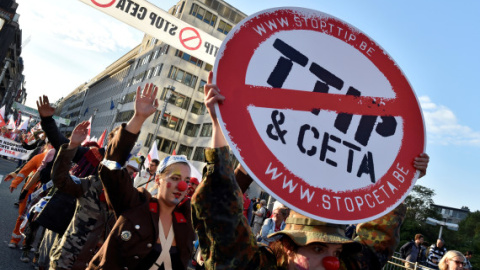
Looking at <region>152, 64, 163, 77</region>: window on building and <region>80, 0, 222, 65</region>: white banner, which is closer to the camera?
<region>80, 0, 222, 65</region>: white banner

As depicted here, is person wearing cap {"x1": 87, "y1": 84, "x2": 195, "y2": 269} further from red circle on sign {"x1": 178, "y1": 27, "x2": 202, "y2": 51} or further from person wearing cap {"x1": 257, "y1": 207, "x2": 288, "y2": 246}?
person wearing cap {"x1": 257, "y1": 207, "x2": 288, "y2": 246}

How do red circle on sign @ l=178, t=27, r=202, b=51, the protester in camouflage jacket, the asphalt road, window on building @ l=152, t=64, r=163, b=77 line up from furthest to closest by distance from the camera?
window on building @ l=152, t=64, r=163, b=77
red circle on sign @ l=178, t=27, r=202, b=51
the asphalt road
the protester in camouflage jacket

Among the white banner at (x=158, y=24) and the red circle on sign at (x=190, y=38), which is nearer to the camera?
the white banner at (x=158, y=24)

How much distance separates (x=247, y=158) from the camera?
133cm

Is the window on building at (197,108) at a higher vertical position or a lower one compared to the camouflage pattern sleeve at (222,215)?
higher

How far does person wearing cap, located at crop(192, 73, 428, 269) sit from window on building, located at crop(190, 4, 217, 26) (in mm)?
45448

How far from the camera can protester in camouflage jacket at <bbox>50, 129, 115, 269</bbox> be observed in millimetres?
3051

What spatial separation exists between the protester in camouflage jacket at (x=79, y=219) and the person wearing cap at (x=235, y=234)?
2.11 metres

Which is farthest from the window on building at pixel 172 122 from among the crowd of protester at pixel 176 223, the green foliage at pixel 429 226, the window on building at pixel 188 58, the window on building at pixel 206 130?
the crowd of protester at pixel 176 223

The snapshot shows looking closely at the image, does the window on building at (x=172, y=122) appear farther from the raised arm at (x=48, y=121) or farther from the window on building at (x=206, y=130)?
the raised arm at (x=48, y=121)

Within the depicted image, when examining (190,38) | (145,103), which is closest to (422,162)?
(145,103)

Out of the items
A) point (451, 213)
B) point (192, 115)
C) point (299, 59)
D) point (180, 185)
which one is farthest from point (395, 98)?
point (451, 213)

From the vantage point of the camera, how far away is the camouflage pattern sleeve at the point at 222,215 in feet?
4.46

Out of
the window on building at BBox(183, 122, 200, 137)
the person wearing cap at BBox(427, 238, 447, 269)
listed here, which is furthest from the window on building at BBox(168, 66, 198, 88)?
the person wearing cap at BBox(427, 238, 447, 269)
